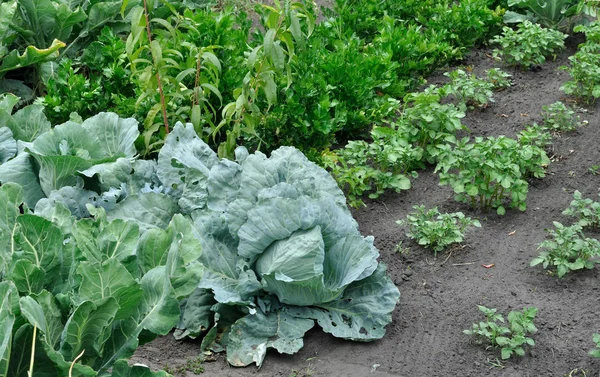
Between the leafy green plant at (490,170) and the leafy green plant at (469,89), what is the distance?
832 mm

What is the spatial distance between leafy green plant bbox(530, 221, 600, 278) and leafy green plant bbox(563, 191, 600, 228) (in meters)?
0.21

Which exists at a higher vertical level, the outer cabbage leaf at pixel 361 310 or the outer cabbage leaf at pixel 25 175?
the outer cabbage leaf at pixel 25 175

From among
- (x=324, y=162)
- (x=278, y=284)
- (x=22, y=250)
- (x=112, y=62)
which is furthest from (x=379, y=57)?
(x=22, y=250)

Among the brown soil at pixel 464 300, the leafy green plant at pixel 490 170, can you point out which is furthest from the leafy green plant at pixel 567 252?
the leafy green plant at pixel 490 170

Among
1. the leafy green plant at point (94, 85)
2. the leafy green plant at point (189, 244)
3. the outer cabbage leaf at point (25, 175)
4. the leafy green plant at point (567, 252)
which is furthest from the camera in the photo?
the leafy green plant at point (94, 85)

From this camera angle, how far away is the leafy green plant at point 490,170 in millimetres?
4652

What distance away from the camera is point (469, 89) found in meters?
5.64

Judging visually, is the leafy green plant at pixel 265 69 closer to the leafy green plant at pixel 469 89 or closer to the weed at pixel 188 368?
the leafy green plant at pixel 469 89

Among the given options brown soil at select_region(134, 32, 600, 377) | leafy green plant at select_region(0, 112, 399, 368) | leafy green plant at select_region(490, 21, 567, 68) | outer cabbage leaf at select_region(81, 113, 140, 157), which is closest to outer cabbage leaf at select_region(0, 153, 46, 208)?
leafy green plant at select_region(0, 112, 399, 368)

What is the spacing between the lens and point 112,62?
5867 mm

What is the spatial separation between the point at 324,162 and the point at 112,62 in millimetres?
1982

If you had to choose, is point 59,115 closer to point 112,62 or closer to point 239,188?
point 112,62

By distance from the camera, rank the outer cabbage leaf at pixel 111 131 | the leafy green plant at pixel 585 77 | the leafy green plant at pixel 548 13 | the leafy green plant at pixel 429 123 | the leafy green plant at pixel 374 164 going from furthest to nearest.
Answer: the leafy green plant at pixel 548 13
the leafy green plant at pixel 585 77
the leafy green plant at pixel 429 123
the leafy green plant at pixel 374 164
the outer cabbage leaf at pixel 111 131

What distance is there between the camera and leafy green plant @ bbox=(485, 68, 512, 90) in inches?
243
